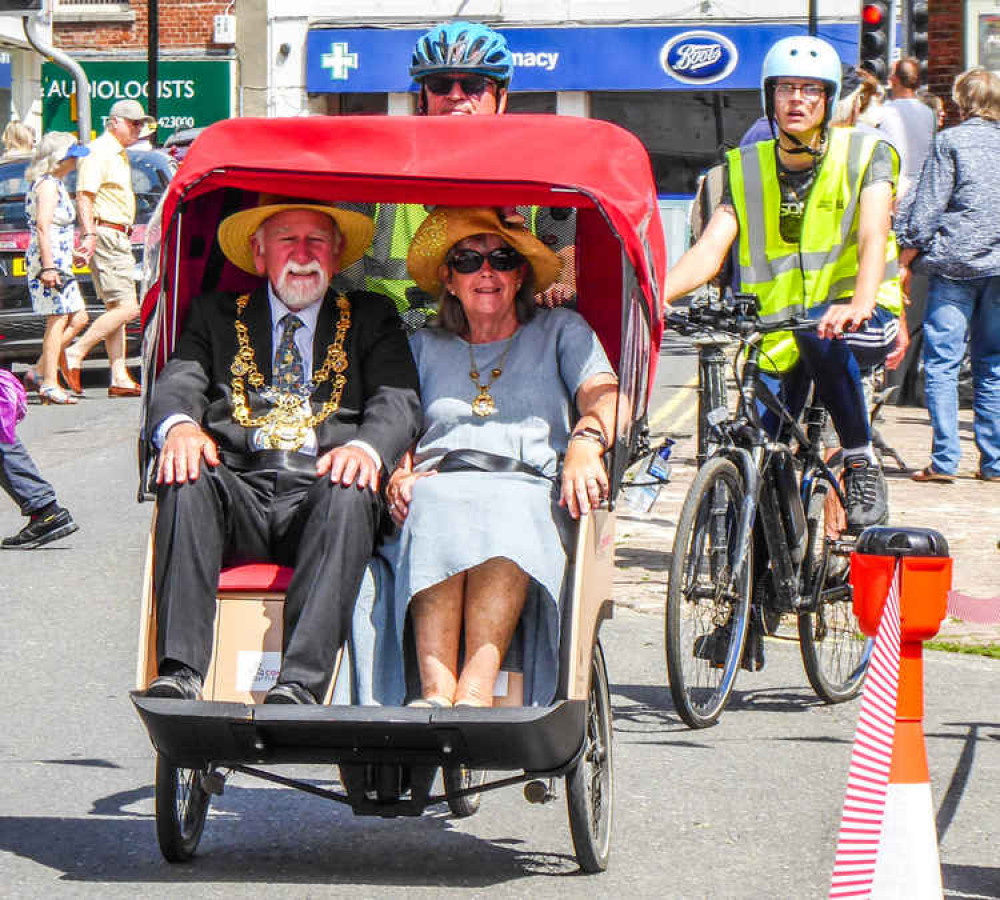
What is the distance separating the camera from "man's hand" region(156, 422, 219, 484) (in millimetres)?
5027

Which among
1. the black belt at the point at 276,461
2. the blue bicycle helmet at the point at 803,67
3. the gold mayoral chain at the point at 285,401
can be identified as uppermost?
the blue bicycle helmet at the point at 803,67

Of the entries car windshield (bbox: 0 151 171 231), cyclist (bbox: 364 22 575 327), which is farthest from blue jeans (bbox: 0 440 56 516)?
car windshield (bbox: 0 151 171 231)

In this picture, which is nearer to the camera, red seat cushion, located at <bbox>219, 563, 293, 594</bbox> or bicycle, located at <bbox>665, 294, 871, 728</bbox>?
red seat cushion, located at <bbox>219, 563, 293, 594</bbox>

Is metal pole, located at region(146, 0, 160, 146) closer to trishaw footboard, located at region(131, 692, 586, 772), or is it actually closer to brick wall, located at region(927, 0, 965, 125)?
brick wall, located at region(927, 0, 965, 125)

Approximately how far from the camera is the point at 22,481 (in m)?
9.81

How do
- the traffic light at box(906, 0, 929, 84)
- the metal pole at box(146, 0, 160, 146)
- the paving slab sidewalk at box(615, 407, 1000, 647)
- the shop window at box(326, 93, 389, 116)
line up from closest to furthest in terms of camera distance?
the paving slab sidewalk at box(615, 407, 1000, 647), the traffic light at box(906, 0, 929, 84), the metal pole at box(146, 0, 160, 146), the shop window at box(326, 93, 389, 116)

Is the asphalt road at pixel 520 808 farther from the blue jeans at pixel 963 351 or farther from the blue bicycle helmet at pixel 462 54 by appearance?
the blue jeans at pixel 963 351

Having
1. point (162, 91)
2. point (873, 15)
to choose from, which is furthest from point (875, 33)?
point (162, 91)

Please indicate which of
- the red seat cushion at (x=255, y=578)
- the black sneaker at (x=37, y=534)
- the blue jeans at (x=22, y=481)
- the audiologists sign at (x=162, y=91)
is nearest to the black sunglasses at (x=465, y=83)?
the red seat cushion at (x=255, y=578)

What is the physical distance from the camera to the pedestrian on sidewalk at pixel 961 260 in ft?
38.7

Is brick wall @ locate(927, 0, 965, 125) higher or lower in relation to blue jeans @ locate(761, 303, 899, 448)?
higher

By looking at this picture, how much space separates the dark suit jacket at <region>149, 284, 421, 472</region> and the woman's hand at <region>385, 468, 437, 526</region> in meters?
0.09

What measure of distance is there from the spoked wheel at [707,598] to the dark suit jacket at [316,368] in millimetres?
1179

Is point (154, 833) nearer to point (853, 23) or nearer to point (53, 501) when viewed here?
point (53, 501)
